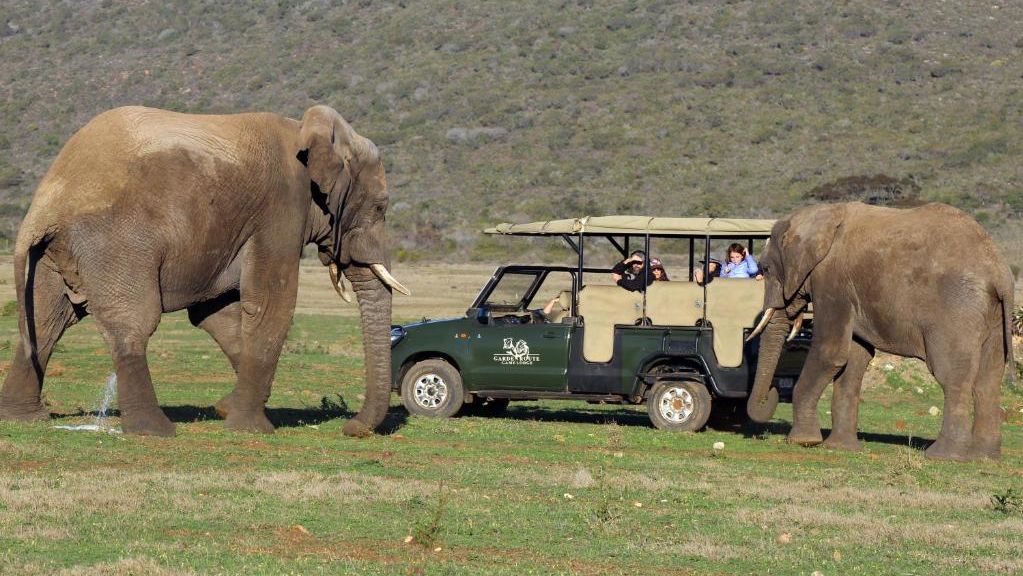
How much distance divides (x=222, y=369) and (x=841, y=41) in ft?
194

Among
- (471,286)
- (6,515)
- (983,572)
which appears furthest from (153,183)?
(471,286)

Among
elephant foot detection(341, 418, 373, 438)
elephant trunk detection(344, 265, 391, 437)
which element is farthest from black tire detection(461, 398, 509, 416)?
elephant foot detection(341, 418, 373, 438)

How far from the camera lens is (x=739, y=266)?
18.5 meters

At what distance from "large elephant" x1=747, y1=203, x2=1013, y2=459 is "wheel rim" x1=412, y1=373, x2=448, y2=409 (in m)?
3.86

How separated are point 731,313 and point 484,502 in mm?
6594

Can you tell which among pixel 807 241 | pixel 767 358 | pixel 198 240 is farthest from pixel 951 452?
pixel 198 240

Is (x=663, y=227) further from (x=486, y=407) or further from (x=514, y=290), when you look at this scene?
(x=486, y=407)

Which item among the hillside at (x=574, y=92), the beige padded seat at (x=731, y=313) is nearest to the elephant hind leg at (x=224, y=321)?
the beige padded seat at (x=731, y=313)

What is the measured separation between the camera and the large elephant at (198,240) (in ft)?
45.7

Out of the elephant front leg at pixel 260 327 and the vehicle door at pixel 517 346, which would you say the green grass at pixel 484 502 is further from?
the vehicle door at pixel 517 346

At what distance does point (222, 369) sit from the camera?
81.4ft

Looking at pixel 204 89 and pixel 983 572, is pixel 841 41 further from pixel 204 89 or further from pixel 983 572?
pixel 983 572

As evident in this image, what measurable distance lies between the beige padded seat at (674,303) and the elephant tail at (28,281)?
6.89 meters

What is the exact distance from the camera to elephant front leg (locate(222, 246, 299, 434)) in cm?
1509
